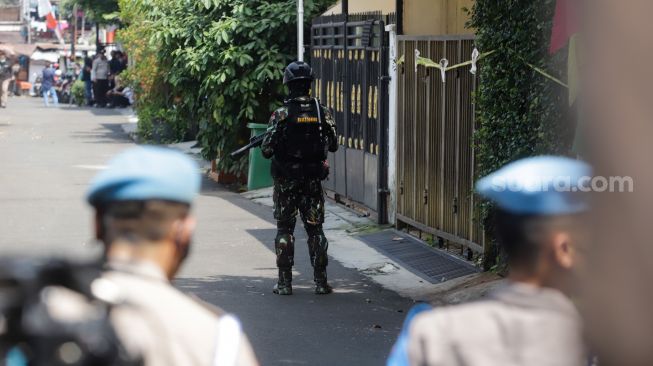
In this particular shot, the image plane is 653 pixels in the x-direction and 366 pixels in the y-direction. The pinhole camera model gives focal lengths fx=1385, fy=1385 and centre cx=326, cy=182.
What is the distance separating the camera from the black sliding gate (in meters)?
15.3

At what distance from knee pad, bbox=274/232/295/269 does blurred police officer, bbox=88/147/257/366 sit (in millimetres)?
7819

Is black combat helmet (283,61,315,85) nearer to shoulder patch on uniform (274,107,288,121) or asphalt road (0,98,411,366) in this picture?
shoulder patch on uniform (274,107,288,121)

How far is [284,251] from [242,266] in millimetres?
1664

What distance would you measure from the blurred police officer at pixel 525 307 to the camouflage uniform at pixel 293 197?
7.53 metres

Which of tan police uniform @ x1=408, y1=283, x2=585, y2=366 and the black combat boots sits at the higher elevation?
tan police uniform @ x1=408, y1=283, x2=585, y2=366

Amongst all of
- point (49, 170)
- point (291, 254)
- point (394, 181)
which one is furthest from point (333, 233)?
point (49, 170)

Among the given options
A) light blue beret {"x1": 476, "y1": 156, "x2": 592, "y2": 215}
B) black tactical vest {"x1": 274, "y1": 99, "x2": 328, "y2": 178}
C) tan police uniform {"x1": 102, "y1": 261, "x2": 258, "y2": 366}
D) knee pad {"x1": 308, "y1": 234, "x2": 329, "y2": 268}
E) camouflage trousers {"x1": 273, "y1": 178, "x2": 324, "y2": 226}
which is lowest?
knee pad {"x1": 308, "y1": 234, "x2": 329, "y2": 268}

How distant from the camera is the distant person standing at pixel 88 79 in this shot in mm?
48062

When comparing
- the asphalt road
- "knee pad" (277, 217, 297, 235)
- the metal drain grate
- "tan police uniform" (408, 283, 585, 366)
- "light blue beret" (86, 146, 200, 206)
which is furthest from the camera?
the metal drain grate

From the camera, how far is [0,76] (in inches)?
1734

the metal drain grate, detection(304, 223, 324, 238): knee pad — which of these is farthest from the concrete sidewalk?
detection(304, 223, 324, 238): knee pad

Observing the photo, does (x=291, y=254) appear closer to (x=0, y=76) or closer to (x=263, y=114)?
(x=263, y=114)

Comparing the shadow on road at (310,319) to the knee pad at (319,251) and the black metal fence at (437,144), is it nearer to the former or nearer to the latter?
the knee pad at (319,251)

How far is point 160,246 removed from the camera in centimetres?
301
